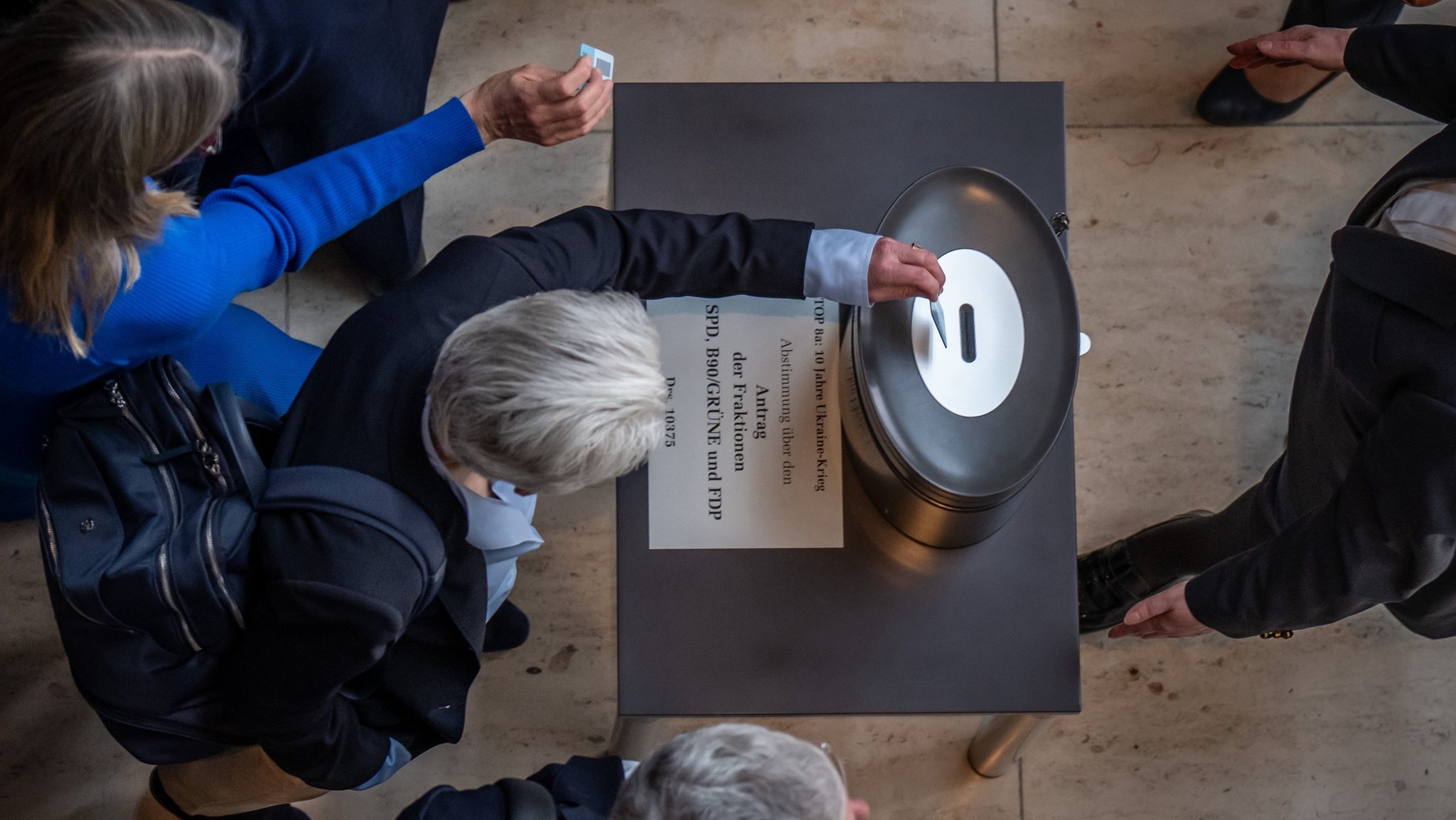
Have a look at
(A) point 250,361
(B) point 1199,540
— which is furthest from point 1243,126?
(A) point 250,361

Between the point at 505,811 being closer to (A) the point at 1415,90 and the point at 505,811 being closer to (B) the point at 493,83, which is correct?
(B) the point at 493,83

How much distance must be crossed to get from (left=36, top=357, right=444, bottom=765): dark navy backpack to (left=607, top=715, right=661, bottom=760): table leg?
27.4 inches

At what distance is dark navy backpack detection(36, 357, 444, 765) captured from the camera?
1053 millimetres

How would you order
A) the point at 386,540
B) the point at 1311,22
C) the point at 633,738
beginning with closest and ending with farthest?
the point at 386,540 → the point at 633,738 → the point at 1311,22

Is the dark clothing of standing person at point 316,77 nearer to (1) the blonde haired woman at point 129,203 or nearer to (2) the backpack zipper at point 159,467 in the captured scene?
(1) the blonde haired woman at point 129,203

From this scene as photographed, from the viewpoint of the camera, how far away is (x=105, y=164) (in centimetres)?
93

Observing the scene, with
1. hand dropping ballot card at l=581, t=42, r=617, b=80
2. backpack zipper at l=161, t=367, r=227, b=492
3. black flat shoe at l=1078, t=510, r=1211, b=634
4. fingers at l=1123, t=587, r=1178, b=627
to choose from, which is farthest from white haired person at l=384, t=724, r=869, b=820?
black flat shoe at l=1078, t=510, r=1211, b=634

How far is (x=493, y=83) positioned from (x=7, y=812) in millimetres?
1824

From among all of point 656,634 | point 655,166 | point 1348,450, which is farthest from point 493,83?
point 1348,450

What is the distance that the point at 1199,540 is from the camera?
1.86 m

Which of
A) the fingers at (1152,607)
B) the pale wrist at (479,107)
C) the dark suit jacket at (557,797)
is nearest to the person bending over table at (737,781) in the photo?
the dark suit jacket at (557,797)

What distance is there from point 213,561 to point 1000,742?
147 centimetres

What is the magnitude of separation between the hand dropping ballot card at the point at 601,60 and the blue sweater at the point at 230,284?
0.19m

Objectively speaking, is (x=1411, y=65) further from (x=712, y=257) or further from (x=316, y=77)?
(x=316, y=77)
